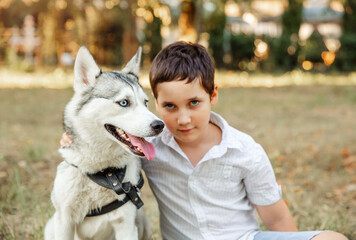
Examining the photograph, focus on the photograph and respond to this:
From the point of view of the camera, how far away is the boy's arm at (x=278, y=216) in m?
2.43

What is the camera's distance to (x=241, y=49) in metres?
16.9

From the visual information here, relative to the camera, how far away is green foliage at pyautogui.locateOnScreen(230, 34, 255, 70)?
55.1 ft

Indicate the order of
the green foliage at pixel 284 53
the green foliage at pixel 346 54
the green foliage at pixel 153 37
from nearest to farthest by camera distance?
the green foliage at pixel 346 54, the green foliage at pixel 284 53, the green foliage at pixel 153 37

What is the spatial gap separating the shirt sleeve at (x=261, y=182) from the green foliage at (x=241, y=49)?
48.9 ft

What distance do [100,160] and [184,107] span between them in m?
0.57

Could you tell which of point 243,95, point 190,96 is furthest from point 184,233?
point 243,95

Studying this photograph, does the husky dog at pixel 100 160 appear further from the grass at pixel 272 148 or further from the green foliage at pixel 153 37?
the green foliage at pixel 153 37

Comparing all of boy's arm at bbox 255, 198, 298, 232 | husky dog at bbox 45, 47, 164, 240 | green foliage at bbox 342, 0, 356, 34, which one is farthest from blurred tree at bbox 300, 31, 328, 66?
husky dog at bbox 45, 47, 164, 240

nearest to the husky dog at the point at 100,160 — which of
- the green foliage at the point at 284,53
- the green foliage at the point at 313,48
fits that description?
the green foliage at the point at 284,53

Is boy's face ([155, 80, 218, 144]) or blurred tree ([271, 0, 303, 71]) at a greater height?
boy's face ([155, 80, 218, 144])

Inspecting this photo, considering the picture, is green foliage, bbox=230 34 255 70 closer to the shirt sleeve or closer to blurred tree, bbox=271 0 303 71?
blurred tree, bbox=271 0 303 71

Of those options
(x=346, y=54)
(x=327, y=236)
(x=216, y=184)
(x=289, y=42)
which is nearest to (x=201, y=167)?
(x=216, y=184)

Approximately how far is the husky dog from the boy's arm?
0.83 metres

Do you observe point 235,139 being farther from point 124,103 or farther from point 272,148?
point 272,148
